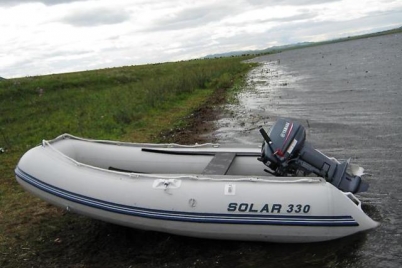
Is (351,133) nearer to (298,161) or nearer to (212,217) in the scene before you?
(298,161)

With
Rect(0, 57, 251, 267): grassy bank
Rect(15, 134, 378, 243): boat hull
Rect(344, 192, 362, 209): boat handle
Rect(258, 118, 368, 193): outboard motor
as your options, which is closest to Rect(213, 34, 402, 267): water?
Rect(15, 134, 378, 243): boat hull

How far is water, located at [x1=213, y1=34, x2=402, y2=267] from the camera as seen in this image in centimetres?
541

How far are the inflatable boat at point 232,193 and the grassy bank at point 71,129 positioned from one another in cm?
56

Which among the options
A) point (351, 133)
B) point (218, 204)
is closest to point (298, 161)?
point (218, 204)

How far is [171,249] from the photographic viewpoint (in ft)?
19.6

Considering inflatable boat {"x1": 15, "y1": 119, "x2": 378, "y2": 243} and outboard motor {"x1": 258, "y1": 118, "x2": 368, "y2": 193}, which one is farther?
outboard motor {"x1": 258, "y1": 118, "x2": 368, "y2": 193}

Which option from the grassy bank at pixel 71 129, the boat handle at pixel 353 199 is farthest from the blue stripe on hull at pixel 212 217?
the grassy bank at pixel 71 129

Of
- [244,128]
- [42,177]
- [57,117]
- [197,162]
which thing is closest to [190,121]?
[244,128]

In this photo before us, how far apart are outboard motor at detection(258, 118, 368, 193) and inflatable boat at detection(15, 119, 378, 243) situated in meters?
0.01

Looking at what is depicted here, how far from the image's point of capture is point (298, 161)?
20.1 feet

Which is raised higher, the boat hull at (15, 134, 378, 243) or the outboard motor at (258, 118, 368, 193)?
the outboard motor at (258, 118, 368, 193)

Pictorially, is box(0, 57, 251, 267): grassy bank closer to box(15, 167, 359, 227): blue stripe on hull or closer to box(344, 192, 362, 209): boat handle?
box(15, 167, 359, 227): blue stripe on hull

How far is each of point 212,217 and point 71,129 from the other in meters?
9.55

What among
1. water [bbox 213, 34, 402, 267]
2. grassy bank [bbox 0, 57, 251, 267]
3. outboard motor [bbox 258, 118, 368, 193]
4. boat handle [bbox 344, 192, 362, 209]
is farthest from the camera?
grassy bank [bbox 0, 57, 251, 267]
